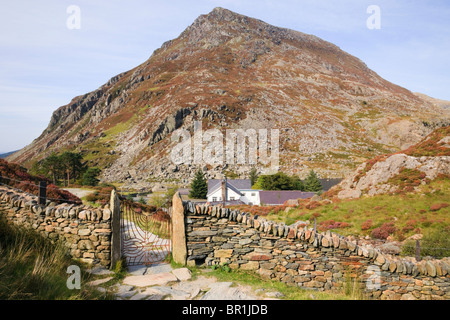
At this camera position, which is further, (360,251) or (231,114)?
(231,114)

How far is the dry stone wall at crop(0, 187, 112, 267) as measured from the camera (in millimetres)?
8750

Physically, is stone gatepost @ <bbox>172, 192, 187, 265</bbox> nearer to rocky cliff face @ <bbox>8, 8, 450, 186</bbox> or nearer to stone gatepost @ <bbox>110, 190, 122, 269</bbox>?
stone gatepost @ <bbox>110, 190, 122, 269</bbox>

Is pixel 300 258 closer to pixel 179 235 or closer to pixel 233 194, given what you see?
pixel 179 235

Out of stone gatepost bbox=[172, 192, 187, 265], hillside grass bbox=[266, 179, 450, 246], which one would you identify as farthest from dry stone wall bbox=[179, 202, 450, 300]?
hillside grass bbox=[266, 179, 450, 246]

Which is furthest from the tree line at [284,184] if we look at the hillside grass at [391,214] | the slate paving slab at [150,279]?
the slate paving slab at [150,279]

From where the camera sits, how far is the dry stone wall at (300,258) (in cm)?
880

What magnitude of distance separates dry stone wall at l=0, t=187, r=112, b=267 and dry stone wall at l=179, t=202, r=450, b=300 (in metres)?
2.66

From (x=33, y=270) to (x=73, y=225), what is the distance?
113 inches

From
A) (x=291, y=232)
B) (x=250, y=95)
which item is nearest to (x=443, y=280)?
(x=291, y=232)

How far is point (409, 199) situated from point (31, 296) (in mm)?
25330

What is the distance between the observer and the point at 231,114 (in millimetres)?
124938

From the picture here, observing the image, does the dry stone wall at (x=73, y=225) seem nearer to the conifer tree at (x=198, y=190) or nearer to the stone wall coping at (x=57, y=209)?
the stone wall coping at (x=57, y=209)

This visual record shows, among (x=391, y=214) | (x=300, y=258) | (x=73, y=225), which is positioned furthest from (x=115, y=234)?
(x=391, y=214)

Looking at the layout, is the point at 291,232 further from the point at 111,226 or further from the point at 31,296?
the point at 31,296
